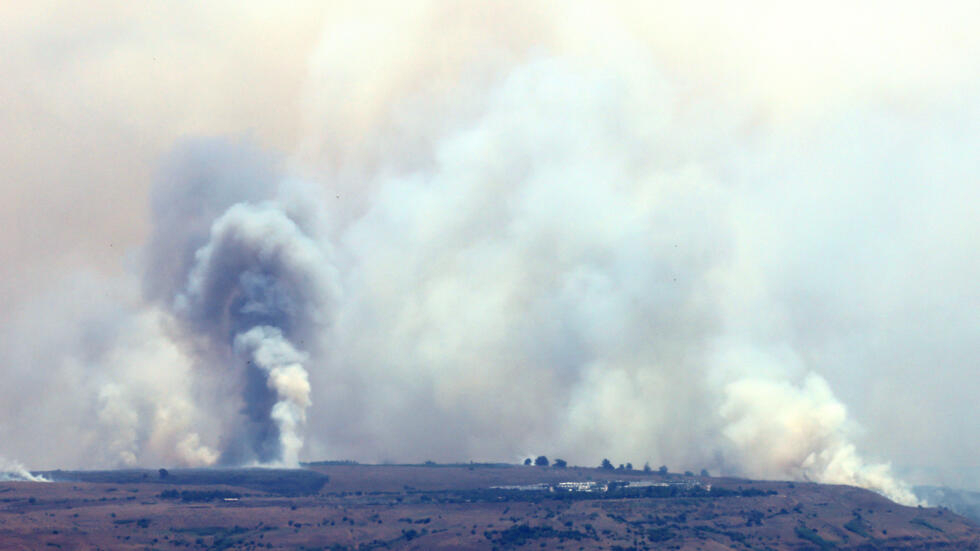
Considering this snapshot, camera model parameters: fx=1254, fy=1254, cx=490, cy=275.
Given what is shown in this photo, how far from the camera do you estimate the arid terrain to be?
410 feet

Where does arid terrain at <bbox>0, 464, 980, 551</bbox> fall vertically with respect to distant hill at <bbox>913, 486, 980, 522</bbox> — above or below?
below

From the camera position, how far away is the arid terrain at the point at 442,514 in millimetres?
124875

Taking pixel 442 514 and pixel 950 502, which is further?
pixel 950 502

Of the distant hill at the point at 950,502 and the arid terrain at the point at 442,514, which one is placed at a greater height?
the distant hill at the point at 950,502

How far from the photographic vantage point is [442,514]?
13638 centimetres

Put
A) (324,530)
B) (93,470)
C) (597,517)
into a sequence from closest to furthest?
(324,530) < (597,517) < (93,470)

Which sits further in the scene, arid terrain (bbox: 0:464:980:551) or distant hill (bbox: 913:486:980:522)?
distant hill (bbox: 913:486:980:522)

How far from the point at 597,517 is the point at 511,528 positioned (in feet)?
36.7

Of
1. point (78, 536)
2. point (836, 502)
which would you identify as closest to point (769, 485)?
point (836, 502)

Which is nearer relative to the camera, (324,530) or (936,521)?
(324,530)

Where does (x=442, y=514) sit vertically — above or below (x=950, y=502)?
below

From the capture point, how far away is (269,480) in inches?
5920

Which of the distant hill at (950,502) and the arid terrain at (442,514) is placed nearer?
the arid terrain at (442,514)

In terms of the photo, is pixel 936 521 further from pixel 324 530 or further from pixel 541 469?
pixel 324 530
